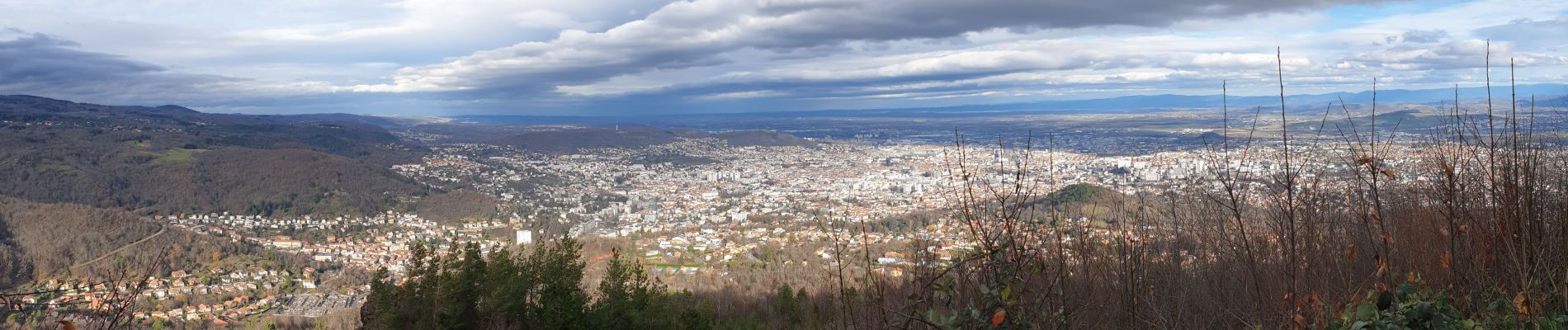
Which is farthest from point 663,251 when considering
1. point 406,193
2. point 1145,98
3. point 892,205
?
point 1145,98

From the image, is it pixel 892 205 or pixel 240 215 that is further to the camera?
pixel 240 215

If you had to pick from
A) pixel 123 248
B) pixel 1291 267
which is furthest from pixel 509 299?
pixel 123 248

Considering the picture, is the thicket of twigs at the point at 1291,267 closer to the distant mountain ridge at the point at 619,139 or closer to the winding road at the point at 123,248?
the winding road at the point at 123,248

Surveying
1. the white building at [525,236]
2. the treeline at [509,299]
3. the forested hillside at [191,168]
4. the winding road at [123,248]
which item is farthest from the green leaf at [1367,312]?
the forested hillside at [191,168]

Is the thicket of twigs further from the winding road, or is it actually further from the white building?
the white building

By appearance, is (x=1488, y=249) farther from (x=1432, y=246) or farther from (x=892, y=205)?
(x=892, y=205)

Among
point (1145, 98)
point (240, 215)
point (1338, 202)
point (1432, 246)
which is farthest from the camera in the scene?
point (1145, 98)

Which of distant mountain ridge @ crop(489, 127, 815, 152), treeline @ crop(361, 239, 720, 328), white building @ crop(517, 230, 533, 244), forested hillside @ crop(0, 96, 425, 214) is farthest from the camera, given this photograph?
distant mountain ridge @ crop(489, 127, 815, 152)

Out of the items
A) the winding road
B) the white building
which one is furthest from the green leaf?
the white building

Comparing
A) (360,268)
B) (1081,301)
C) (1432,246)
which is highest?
(1432,246)
